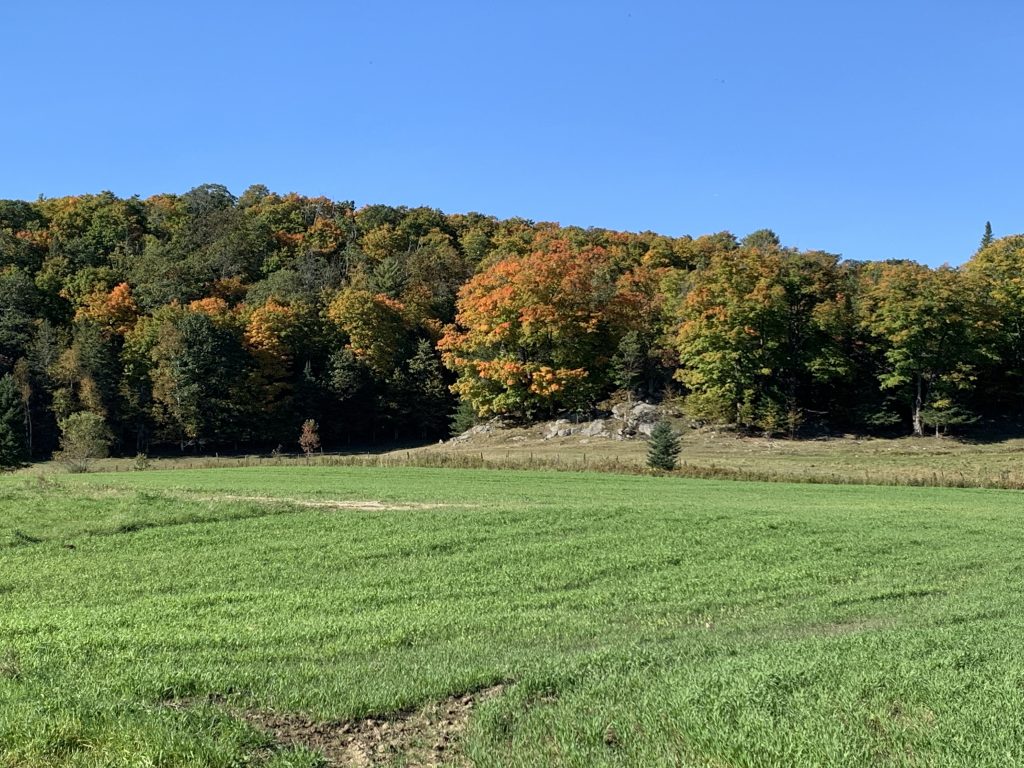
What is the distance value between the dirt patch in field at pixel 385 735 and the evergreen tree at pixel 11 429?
200 feet

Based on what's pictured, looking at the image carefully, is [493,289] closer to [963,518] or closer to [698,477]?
[698,477]

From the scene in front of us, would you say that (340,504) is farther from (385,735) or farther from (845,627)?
(385,735)

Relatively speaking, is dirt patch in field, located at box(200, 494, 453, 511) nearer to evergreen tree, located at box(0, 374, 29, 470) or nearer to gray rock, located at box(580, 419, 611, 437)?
evergreen tree, located at box(0, 374, 29, 470)

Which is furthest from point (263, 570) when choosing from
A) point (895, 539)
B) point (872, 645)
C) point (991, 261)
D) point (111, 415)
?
point (991, 261)

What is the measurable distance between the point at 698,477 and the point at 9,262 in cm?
9118

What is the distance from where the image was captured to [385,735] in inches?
249

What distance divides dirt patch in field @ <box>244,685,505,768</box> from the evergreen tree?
61.1 metres

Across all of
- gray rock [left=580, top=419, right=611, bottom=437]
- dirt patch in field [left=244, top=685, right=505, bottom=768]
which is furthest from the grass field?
dirt patch in field [left=244, top=685, right=505, bottom=768]

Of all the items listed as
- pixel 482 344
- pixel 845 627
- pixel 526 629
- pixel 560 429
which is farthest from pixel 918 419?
pixel 526 629

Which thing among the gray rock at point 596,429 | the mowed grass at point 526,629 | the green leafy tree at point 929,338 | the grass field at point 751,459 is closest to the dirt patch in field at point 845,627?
the mowed grass at point 526,629

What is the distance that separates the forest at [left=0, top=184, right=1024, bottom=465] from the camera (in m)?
70.3

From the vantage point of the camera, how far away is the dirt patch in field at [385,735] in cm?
584

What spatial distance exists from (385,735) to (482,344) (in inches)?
2829

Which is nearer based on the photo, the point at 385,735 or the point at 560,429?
the point at 385,735
